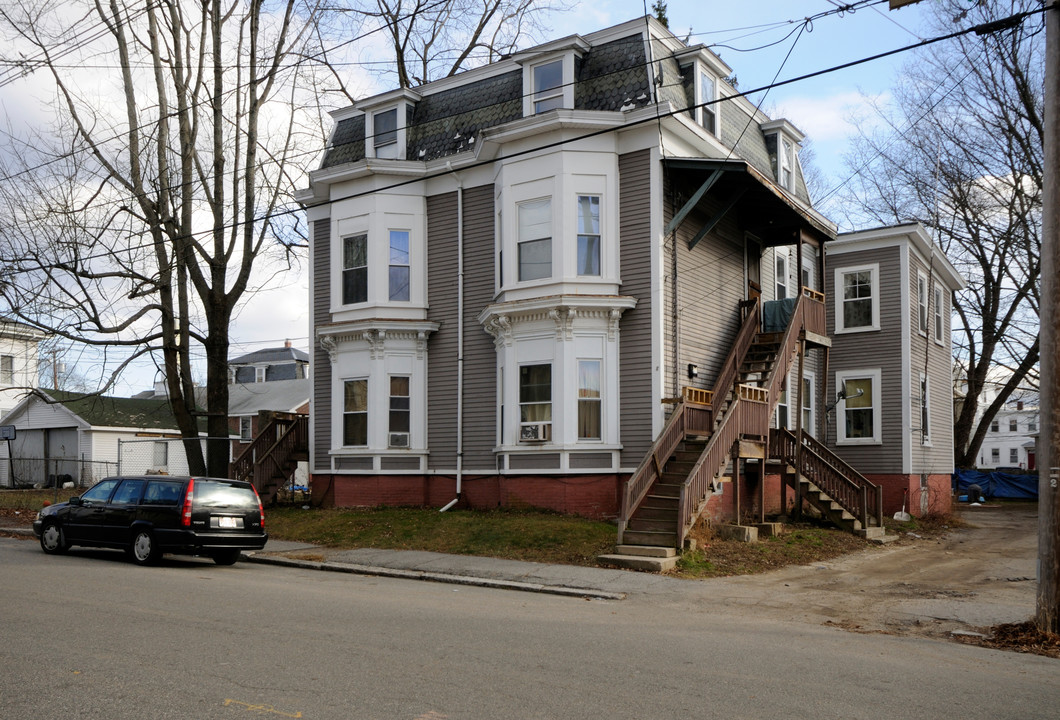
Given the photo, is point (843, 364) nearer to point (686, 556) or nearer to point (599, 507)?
point (599, 507)

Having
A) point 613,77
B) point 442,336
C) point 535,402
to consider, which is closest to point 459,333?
point 442,336

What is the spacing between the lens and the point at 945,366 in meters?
33.8

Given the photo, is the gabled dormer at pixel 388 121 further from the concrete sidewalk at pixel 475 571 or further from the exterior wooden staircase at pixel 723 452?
the concrete sidewalk at pixel 475 571

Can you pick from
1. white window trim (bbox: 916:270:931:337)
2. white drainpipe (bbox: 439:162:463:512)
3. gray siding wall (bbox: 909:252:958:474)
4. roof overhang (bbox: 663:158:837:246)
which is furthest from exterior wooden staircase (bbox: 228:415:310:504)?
white window trim (bbox: 916:270:931:337)

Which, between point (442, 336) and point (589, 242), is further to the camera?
point (442, 336)

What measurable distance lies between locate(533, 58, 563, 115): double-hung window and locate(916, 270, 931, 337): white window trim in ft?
50.4

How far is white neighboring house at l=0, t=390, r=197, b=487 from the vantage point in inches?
1764

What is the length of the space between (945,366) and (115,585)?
29.5 meters

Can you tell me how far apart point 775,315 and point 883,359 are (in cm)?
779

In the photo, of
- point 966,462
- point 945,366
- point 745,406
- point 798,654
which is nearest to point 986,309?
point 966,462

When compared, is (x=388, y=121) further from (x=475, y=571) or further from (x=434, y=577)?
(x=434, y=577)

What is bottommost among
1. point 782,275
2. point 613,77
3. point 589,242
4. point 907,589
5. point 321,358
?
point 907,589

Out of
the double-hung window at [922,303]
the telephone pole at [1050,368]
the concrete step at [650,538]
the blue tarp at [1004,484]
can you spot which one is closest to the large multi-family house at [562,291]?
the concrete step at [650,538]

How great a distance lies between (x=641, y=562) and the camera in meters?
15.4
